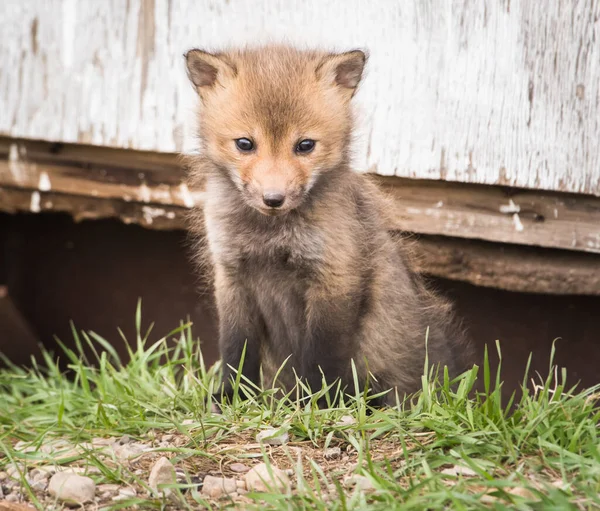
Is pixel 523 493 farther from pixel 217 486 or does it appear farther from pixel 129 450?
pixel 129 450

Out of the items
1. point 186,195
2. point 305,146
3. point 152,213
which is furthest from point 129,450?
point 152,213

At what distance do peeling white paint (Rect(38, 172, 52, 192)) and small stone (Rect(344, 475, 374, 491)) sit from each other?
2859 mm

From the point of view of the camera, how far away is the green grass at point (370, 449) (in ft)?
6.39

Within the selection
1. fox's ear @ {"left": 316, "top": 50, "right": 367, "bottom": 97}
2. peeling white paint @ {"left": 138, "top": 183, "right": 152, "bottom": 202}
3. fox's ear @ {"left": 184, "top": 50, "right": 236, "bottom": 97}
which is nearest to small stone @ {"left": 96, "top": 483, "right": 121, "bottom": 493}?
fox's ear @ {"left": 184, "top": 50, "right": 236, "bottom": 97}

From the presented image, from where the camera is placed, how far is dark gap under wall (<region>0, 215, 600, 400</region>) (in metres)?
4.00

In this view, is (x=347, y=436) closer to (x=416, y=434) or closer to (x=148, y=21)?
(x=416, y=434)

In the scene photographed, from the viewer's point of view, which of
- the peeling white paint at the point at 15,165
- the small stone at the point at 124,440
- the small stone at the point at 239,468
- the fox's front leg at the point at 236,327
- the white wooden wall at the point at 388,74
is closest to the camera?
the small stone at the point at 239,468

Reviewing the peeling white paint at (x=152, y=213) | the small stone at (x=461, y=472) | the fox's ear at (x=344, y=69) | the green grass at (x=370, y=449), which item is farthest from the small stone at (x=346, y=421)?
the peeling white paint at (x=152, y=213)

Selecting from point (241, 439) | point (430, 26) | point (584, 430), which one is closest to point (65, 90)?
point (430, 26)

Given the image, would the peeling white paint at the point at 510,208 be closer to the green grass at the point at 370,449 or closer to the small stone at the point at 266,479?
the green grass at the point at 370,449

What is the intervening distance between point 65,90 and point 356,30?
1636 millimetres

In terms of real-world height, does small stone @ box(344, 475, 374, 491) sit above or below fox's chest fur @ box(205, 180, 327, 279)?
below

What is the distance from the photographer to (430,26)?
3379 millimetres

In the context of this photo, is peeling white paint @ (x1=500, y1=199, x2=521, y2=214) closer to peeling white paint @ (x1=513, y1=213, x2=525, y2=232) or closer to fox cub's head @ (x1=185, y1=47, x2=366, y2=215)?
peeling white paint @ (x1=513, y1=213, x2=525, y2=232)
